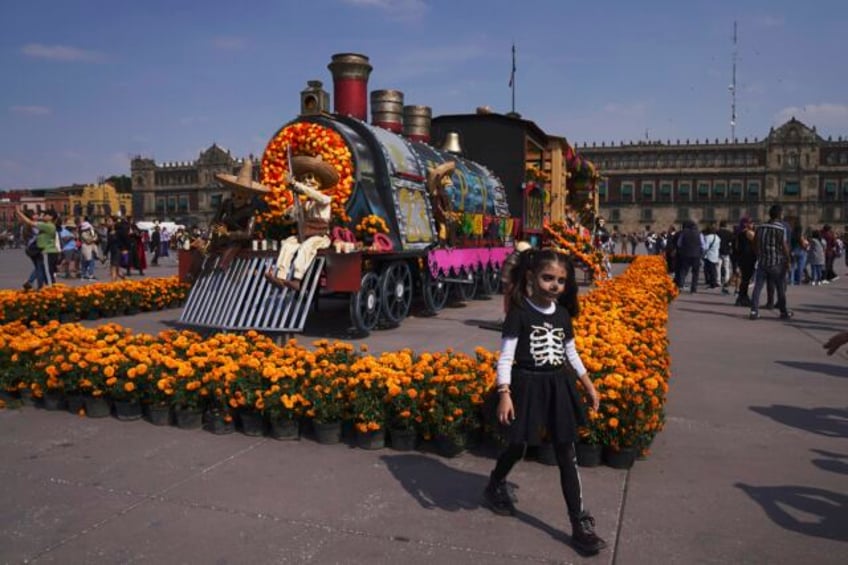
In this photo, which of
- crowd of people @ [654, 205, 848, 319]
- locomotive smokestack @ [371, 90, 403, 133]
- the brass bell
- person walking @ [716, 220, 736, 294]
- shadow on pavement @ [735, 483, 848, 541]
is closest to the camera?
shadow on pavement @ [735, 483, 848, 541]

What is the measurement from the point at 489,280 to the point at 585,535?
1176 cm

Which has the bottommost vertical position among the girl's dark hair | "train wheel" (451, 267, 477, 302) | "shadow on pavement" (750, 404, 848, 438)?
"shadow on pavement" (750, 404, 848, 438)

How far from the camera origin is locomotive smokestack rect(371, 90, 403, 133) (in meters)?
13.3

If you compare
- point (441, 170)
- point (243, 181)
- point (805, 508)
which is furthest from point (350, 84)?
point (805, 508)

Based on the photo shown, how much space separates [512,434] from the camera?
11.9ft

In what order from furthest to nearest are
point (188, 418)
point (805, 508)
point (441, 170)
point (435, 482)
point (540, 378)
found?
point (441, 170)
point (188, 418)
point (435, 482)
point (805, 508)
point (540, 378)

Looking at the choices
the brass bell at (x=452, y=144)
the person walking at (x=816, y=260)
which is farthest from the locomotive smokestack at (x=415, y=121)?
the person walking at (x=816, y=260)

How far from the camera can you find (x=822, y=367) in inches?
316

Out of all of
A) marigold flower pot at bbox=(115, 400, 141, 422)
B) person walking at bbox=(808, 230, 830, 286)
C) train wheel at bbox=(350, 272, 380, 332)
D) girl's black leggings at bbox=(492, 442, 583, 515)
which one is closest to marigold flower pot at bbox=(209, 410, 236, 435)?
marigold flower pot at bbox=(115, 400, 141, 422)

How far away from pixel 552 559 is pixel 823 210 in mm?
97862

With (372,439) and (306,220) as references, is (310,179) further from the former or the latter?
(372,439)

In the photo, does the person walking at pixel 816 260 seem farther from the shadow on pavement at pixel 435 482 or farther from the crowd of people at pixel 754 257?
the shadow on pavement at pixel 435 482

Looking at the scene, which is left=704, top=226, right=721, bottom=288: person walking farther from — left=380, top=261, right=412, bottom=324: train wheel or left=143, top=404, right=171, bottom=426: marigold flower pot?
left=143, top=404, right=171, bottom=426: marigold flower pot

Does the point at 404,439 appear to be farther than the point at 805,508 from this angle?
Yes
